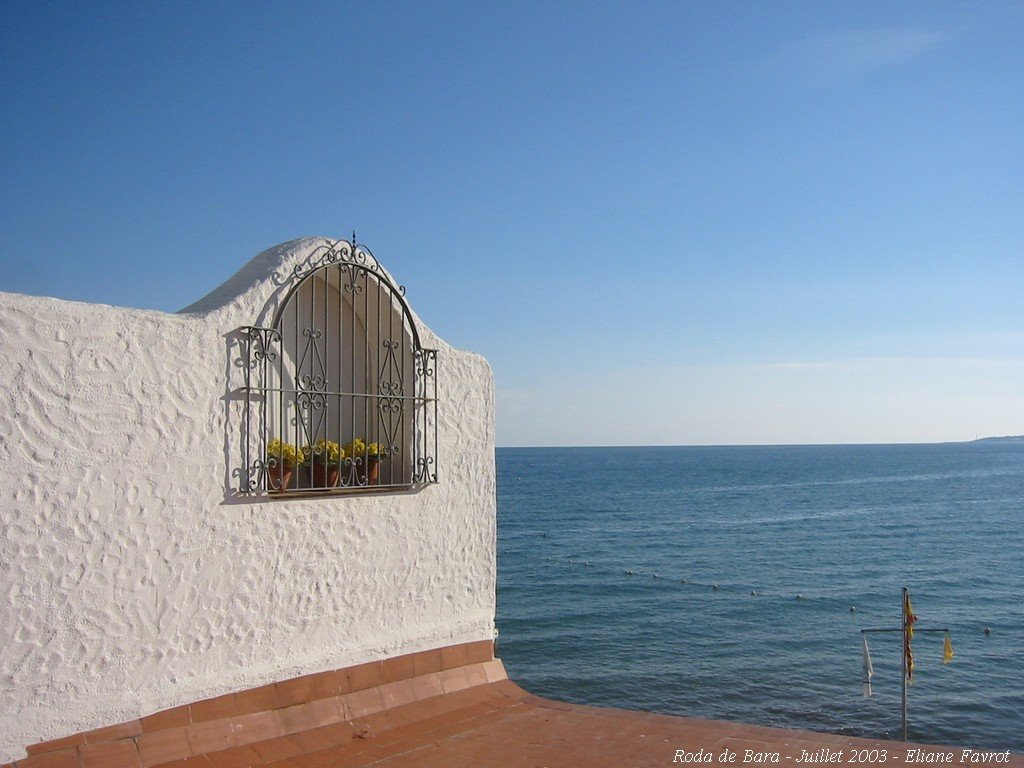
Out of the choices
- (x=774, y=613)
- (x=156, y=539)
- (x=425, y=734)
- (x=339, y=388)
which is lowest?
(x=774, y=613)

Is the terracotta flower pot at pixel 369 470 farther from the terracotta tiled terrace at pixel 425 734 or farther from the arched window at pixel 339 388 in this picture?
the terracotta tiled terrace at pixel 425 734

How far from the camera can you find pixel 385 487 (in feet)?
19.2

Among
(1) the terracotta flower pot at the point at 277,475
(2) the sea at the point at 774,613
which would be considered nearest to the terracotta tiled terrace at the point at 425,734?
(1) the terracotta flower pot at the point at 277,475

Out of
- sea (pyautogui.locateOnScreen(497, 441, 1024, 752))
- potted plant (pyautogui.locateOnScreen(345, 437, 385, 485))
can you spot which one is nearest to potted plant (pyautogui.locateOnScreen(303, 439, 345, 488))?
potted plant (pyautogui.locateOnScreen(345, 437, 385, 485))

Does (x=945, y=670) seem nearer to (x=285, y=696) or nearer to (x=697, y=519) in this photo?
(x=285, y=696)

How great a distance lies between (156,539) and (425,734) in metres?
2.14

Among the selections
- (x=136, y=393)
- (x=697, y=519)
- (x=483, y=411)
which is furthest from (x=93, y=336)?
(x=697, y=519)

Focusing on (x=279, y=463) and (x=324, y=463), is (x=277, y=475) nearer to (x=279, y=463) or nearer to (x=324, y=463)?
(x=279, y=463)

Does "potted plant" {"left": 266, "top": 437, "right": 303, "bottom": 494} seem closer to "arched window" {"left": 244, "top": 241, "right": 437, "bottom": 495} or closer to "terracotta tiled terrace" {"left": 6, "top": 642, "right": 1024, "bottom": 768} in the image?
"arched window" {"left": 244, "top": 241, "right": 437, "bottom": 495}

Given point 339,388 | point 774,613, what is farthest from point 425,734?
point 774,613

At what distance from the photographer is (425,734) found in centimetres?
557

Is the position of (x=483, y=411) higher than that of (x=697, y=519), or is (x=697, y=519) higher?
(x=483, y=411)

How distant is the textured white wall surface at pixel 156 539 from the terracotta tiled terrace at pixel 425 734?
11 centimetres

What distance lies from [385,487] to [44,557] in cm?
220
